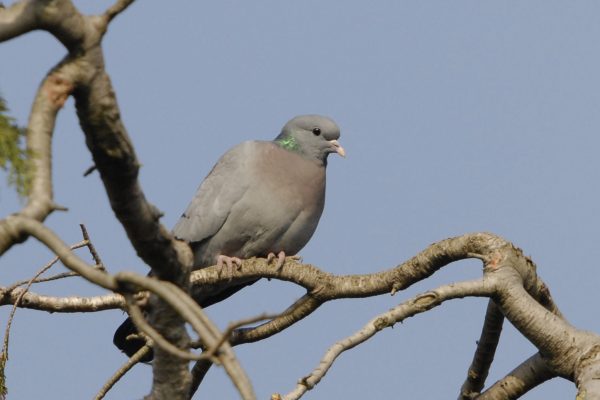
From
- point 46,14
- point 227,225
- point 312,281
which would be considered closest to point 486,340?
point 312,281

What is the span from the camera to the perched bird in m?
7.01

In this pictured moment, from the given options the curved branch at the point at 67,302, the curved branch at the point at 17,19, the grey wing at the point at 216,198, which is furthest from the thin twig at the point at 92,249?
the curved branch at the point at 17,19

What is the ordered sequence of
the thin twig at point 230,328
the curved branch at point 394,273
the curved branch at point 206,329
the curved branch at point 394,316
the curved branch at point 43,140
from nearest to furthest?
the thin twig at point 230,328
the curved branch at point 206,329
the curved branch at point 43,140
the curved branch at point 394,316
the curved branch at point 394,273

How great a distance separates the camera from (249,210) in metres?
7.04

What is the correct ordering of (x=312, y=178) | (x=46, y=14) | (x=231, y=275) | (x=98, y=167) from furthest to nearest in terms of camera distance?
1. (x=312, y=178)
2. (x=231, y=275)
3. (x=98, y=167)
4. (x=46, y=14)

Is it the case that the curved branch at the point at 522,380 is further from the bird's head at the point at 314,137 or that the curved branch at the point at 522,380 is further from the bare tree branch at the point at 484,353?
the bird's head at the point at 314,137

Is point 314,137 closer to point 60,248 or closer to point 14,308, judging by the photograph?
point 14,308

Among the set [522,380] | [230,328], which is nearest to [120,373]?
[522,380]

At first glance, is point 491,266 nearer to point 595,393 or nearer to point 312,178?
point 595,393

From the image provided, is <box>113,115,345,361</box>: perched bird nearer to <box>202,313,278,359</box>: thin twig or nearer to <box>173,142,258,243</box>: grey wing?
<box>173,142,258,243</box>: grey wing

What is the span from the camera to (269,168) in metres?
7.24

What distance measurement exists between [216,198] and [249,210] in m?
0.25

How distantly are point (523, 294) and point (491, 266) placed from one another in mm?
208

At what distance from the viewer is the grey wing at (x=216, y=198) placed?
23.1 feet
